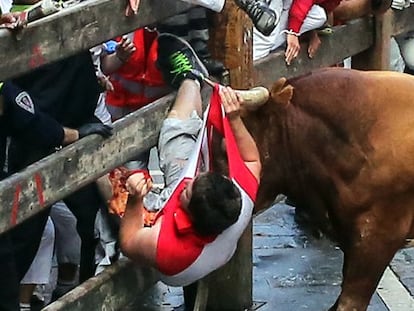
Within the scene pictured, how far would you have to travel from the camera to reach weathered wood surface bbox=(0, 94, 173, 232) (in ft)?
14.7


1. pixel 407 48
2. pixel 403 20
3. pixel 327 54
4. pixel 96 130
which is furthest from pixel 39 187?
pixel 407 48

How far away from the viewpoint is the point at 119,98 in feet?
20.2

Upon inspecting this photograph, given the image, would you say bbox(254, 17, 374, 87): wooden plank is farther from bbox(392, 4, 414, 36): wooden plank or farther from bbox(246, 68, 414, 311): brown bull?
bbox(246, 68, 414, 311): brown bull

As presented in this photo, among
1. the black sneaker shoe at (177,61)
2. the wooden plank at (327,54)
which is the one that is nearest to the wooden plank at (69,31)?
the black sneaker shoe at (177,61)

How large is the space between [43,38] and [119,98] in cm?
162

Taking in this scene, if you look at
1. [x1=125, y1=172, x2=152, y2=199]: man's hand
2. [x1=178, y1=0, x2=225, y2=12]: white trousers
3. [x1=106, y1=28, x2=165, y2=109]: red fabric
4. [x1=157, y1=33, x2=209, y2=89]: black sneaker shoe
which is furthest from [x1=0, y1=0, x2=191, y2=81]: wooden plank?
[x1=125, y1=172, x2=152, y2=199]: man's hand

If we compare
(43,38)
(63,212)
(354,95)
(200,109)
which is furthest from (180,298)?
(43,38)

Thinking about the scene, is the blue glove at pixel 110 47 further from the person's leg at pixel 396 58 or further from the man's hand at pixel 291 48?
the person's leg at pixel 396 58

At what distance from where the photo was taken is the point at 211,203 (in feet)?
15.3

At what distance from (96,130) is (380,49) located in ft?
11.3

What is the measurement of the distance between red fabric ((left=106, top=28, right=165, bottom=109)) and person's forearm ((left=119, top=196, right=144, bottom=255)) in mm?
1106

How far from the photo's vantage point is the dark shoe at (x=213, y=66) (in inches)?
233

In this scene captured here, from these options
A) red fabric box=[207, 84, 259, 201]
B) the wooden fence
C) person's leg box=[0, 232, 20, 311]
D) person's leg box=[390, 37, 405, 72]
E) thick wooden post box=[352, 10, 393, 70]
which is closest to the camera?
the wooden fence

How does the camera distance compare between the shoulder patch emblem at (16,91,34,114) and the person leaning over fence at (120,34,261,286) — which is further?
the shoulder patch emblem at (16,91,34,114)
